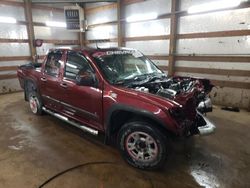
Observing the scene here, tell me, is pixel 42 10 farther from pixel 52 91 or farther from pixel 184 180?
pixel 184 180

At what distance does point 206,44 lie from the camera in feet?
18.3

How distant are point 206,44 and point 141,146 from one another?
14.0 ft

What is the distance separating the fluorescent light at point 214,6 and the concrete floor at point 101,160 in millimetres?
3005

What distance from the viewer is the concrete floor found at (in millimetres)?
2328

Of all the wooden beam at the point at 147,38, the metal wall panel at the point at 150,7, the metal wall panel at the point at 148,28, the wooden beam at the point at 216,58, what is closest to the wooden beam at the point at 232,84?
the wooden beam at the point at 216,58

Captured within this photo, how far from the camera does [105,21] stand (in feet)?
26.4

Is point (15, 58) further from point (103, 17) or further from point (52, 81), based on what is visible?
point (52, 81)

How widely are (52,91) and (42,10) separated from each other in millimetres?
5608

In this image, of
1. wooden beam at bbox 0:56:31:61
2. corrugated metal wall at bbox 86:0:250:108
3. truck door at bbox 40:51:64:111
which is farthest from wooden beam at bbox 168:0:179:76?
wooden beam at bbox 0:56:31:61

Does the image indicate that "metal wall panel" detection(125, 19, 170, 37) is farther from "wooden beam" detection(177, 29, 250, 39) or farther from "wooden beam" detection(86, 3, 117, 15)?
"wooden beam" detection(86, 3, 117, 15)

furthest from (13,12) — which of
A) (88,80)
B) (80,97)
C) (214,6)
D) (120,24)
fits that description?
(214,6)

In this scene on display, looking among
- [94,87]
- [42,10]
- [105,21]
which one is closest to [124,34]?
[105,21]

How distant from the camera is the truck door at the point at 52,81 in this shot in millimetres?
3465

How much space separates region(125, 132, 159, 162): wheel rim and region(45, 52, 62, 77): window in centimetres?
187
